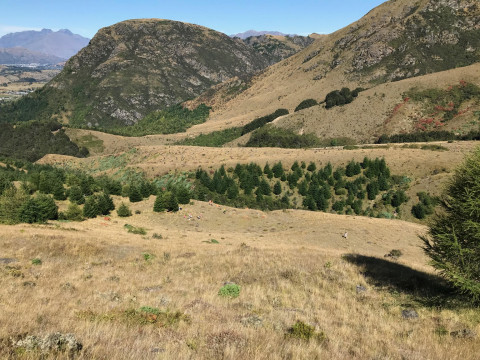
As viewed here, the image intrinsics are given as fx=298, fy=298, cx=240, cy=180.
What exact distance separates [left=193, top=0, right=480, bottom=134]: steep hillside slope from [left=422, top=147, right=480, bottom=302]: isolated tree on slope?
138698 millimetres

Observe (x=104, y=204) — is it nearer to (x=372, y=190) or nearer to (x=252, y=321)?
(x=252, y=321)

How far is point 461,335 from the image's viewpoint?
31.7ft

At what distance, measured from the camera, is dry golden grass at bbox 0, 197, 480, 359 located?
7.68m

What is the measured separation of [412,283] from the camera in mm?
17250

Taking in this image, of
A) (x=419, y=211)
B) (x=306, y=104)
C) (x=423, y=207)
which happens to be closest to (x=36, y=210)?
(x=419, y=211)

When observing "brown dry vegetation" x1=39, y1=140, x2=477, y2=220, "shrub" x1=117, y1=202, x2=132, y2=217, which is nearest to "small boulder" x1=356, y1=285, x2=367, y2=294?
"brown dry vegetation" x1=39, y1=140, x2=477, y2=220

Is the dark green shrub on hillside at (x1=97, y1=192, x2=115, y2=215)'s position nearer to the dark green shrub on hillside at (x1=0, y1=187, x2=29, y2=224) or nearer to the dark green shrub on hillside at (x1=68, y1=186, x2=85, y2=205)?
the dark green shrub on hillside at (x1=68, y1=186, x2=85, y2=205)

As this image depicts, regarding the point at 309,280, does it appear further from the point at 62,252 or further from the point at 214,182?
the point at 214,182

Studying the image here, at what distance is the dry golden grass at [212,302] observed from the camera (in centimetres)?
768

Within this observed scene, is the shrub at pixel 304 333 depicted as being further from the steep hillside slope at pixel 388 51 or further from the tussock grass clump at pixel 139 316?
the steep hillside slope at pixel 388 51

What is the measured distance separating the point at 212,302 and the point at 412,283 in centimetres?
1206

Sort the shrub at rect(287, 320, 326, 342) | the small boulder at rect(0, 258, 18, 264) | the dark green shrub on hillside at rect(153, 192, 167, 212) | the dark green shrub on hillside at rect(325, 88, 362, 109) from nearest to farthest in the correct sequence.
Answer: the shrub at rect(287, 320, 326, 342), the small boulder at rect(0, 258, 18, 264), the dark green shrub on hillside at rect(153, 192, 167, 212), the dark green shrub on hillside at rect(325, 88, 362, 109)

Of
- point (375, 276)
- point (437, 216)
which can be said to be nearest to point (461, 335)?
point (437, 216)

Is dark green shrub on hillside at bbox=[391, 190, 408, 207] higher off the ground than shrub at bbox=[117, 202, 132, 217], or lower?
higher
